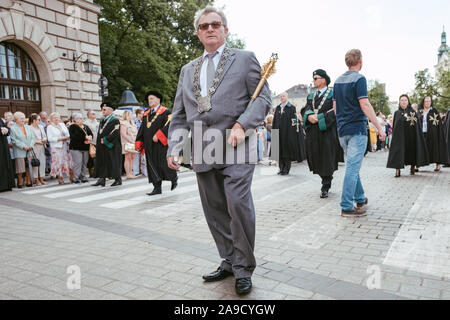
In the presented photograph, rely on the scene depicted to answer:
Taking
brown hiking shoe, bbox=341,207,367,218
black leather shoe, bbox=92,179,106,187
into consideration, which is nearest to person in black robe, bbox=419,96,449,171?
brown hiking shoe, bbox=341,207,367,218

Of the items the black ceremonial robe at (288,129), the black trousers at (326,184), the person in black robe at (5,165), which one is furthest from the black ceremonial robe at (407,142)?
the person in black robe at (5,165)

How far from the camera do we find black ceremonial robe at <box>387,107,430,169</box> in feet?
31.9

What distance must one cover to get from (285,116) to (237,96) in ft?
28.9

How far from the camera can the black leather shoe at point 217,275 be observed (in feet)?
10.6

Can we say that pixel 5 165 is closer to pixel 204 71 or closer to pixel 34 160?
pixel 34 160

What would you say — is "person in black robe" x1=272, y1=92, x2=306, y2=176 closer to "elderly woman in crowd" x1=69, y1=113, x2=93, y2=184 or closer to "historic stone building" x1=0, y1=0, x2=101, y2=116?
"elderly woman in crowd" x1=69, y1=113, x2=93, y2=184

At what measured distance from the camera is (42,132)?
1093 cm

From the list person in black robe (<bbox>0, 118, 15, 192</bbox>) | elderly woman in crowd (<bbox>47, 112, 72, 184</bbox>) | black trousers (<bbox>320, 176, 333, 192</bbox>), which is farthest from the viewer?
elderly woman in crowd (<bbox>47, 112, 72, 184</bbox>)

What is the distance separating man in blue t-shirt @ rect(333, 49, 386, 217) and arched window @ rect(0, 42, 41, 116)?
13020mm

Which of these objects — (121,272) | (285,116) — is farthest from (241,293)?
(285,116)

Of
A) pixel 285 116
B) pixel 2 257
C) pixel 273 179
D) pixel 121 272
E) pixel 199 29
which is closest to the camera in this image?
pixel 199 29

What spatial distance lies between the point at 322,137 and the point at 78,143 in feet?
21.7

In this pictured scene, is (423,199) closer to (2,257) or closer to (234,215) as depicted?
(234,215)
